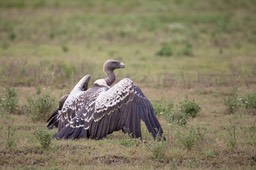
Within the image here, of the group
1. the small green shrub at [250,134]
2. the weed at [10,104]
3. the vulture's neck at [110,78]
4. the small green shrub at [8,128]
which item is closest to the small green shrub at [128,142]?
the vulture's neck at [110,78]

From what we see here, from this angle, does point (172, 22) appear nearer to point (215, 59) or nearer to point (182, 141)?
point (215, 59)

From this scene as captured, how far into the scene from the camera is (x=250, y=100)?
1197 cm

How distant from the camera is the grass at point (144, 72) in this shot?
8.62 meters

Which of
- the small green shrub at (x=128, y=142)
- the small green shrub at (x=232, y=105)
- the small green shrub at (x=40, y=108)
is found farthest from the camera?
the small green shrub at (x=232, y=105)

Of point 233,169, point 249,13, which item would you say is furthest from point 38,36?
point 233,169

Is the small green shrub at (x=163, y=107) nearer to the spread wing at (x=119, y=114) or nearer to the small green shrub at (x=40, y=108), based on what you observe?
the spread wing at (x=119, y=114)

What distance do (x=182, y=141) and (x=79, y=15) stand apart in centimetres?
2455

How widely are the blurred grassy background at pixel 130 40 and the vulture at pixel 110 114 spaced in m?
5.34

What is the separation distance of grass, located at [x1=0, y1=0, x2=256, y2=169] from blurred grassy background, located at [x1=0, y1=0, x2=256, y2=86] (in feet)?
0.15

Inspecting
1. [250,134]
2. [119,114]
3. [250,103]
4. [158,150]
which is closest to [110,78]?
[119,114]

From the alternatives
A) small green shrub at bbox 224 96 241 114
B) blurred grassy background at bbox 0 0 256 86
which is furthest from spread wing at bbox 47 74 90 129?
blurred grassy background at bbox 0 0 256 86

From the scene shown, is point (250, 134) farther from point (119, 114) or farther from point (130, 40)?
point (130, 40)

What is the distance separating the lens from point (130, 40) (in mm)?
25797

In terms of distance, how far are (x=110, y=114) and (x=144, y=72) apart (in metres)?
8.24
